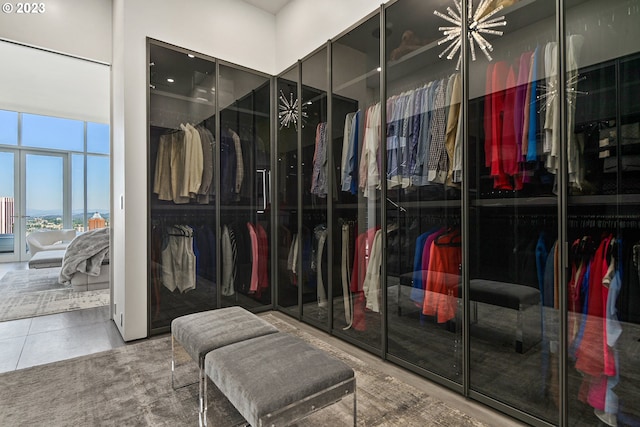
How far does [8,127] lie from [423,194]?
871 centimetres

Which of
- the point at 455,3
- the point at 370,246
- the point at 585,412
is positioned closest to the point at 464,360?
the point at 585,412

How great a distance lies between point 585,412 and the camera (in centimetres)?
155

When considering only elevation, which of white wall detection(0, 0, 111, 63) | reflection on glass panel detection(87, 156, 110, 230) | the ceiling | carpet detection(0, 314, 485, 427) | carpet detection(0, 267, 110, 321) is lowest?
carpet detection(0, 314, 485, 427)

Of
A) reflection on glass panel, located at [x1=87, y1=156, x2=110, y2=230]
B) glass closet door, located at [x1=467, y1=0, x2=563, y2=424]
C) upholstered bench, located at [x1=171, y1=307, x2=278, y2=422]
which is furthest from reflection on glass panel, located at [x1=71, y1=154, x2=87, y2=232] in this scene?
Result: glass closet door, located at [x1=467, y1=0, x2=563, y2=424]

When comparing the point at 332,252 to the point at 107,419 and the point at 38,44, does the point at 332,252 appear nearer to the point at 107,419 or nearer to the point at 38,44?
the point at 107,419

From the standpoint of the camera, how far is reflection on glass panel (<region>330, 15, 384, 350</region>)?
100 inches

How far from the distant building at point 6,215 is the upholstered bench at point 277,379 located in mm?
7965

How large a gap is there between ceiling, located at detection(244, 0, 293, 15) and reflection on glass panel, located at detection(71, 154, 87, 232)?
6.58m

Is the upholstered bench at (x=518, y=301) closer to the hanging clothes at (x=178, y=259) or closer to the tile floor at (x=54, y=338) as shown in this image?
the hanging clothes at (x=178, y=259)

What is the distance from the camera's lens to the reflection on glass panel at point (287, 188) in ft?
11.1

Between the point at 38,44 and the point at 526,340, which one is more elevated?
the point at 38,44

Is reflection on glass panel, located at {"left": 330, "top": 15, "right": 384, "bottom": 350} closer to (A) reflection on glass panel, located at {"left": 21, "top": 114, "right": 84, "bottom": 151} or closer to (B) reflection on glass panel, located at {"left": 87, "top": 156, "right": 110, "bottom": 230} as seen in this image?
(B) reflection on glass panel, located at {"left": 87, "top": 156, "right": 110, "bottom": 230}

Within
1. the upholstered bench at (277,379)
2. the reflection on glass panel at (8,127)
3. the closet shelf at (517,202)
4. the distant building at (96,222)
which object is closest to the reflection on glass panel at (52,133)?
the reflection on glass panel at (8,127)

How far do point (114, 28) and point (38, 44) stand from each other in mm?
640
